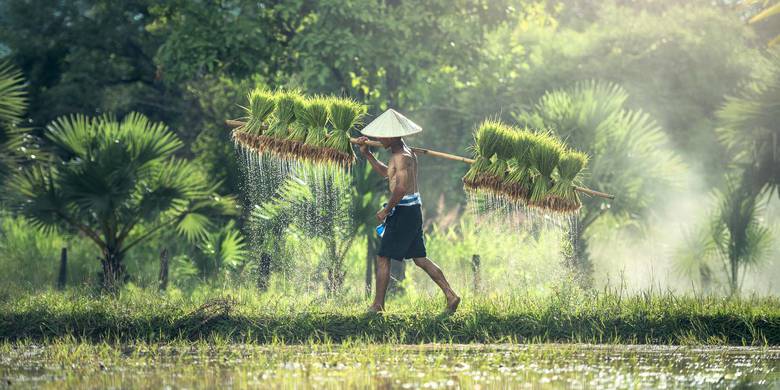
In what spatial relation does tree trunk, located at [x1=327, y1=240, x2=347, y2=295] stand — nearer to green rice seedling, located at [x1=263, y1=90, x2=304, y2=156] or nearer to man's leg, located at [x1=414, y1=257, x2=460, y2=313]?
man's leg, located at [x1=414, y1=257, x2=460, y2=313]

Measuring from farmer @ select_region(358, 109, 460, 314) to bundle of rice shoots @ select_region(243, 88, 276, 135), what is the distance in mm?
1186

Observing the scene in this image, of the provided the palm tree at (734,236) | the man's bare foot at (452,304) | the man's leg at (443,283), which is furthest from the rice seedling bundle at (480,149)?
the palm tree at (734,236)

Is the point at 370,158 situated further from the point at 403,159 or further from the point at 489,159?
the point at 489,159

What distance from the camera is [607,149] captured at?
20328 mm

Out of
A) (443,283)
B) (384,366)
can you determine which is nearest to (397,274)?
(443,283)

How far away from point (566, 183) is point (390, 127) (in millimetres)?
1961

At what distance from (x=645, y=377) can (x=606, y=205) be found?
10521 millimetres

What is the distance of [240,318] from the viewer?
12852 mm

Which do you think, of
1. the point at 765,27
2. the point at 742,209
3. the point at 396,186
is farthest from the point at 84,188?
the point at 765,27

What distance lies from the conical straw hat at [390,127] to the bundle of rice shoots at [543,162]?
4.25ft

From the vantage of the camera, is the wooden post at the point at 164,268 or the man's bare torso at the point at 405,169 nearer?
the man's bare torso at the point at 405,169

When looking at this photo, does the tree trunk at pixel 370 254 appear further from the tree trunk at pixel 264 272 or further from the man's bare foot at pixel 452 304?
the man's bare foot at pixel 452 304

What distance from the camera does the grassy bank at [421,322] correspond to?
41.1 ft

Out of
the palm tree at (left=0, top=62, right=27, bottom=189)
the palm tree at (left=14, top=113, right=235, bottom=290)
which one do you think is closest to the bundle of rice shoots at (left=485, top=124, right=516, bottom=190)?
the palm tree at (left=14, top=113, right=235, bottom=290)
